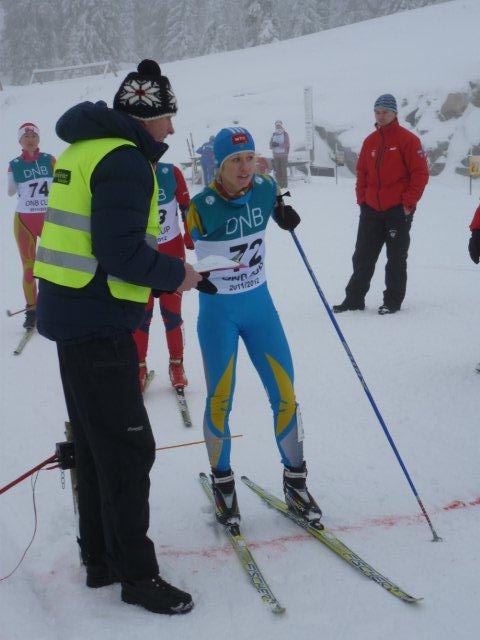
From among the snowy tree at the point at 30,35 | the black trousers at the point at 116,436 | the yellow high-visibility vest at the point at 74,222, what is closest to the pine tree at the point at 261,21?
the snowy tree at the point at 30,35

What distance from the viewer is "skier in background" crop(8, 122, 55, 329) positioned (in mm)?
7312

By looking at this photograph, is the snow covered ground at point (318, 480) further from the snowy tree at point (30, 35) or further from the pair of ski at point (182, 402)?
the snowy tree at point (30, 35)

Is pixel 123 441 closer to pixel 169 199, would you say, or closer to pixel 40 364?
pixel 169 199

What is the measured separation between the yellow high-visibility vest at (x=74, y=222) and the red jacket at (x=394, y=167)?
16.6 ft

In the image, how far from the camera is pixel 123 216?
2.27 metres

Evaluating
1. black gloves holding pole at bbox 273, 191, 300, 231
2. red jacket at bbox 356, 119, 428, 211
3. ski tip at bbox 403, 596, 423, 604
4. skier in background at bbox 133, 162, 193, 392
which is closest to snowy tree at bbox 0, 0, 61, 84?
red jacket at bbox 356, 119, 428, 211

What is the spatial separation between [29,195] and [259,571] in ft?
19.4

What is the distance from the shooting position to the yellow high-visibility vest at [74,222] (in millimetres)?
2346

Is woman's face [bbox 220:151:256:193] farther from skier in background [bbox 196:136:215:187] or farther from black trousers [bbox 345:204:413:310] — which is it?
skier in background [bbox 196:136:215:187]

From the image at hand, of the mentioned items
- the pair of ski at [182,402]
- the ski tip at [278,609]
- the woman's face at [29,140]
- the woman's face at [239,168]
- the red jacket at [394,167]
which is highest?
the woman's face at [29,140]

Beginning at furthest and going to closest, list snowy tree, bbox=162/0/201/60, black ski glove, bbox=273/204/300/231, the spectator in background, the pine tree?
snowy tree, bbox=162/0/201/60 < the pine tree < the spectator in background < black ski glove, bbox=273/204/300/231

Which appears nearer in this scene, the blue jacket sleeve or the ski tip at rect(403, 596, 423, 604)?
the blue jacket sleeve

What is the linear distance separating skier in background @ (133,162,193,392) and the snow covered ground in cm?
33

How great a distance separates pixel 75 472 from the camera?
2.91 m
